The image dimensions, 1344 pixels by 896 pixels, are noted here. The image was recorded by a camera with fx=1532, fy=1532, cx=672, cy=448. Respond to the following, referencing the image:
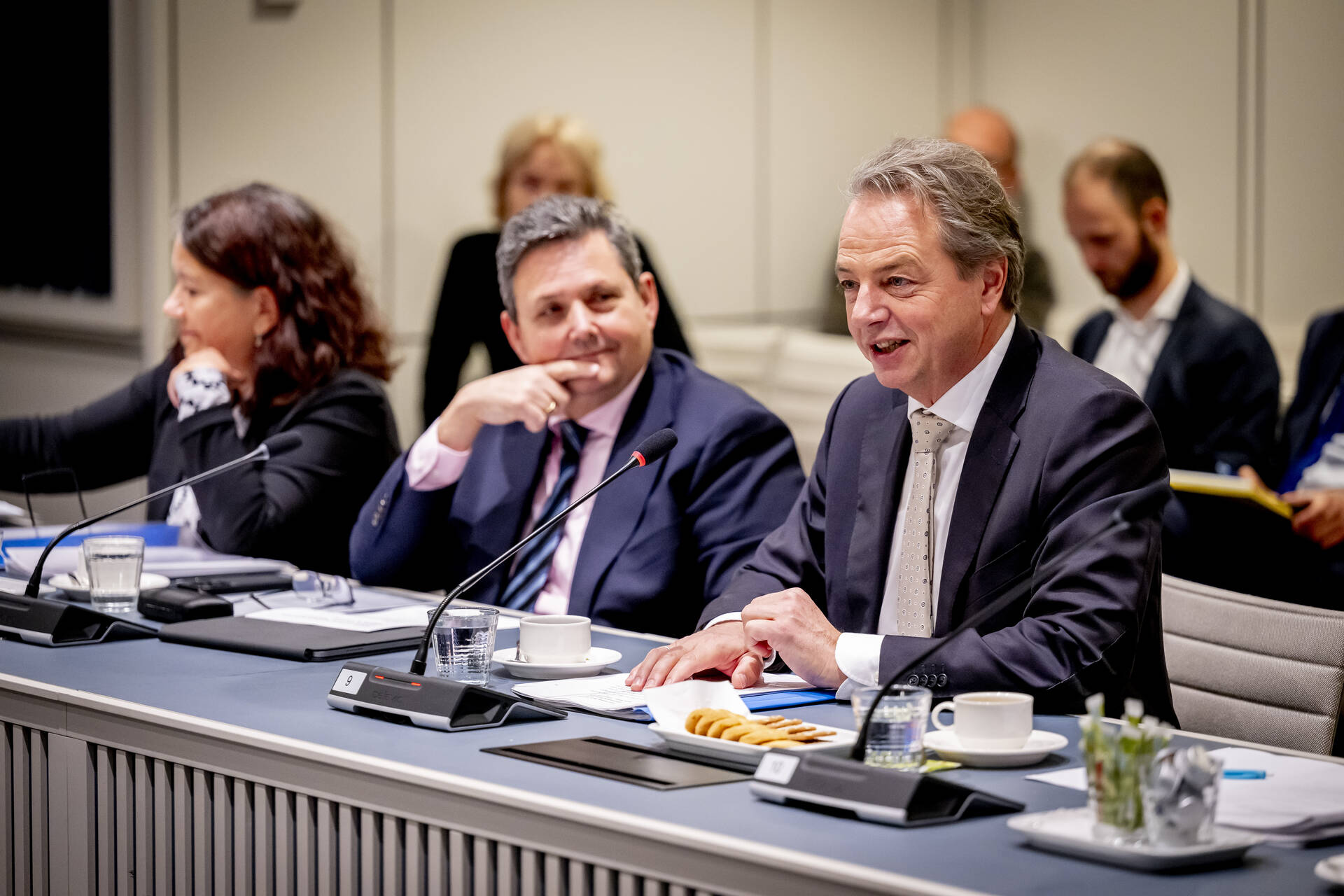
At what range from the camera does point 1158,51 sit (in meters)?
5.96

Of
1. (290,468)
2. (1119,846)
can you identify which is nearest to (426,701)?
(1119,846)

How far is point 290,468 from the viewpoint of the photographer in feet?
10.0

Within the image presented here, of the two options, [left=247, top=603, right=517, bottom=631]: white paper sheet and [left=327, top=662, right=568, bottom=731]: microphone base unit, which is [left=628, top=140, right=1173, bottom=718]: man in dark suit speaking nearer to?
[left=327, top=662, right=568, bottom=731]: microphone base unit

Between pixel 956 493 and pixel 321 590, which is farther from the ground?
pixel 956 493

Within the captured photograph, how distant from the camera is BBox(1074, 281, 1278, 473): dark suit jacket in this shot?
4.15m

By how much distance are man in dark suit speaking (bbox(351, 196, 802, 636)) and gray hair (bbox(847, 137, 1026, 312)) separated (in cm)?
67

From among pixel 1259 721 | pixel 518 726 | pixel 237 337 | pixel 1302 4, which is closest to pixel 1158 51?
pixel 1302 4

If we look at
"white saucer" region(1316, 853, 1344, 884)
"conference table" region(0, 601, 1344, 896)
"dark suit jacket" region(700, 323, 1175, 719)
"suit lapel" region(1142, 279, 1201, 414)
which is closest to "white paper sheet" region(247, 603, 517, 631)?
"conference table" region(0, 601, 1344, 896)

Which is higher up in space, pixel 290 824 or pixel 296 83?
pixel 296 83

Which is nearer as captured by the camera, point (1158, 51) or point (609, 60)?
point (609, 60)

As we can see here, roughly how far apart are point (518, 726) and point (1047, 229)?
17.0 ft

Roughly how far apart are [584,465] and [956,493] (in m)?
0.92

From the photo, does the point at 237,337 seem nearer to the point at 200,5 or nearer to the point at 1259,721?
the point at 200,5

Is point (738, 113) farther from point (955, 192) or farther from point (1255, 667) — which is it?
point (1255, 667)
